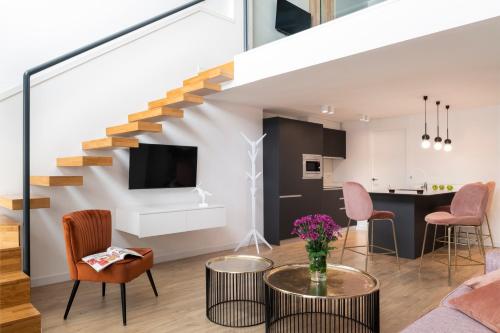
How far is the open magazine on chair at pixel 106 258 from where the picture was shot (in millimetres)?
2979

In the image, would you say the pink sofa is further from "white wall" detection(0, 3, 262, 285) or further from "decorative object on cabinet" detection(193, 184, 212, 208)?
"white wall" detection(0, 3, 262, 285)

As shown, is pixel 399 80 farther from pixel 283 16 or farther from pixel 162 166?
pixel 162 166

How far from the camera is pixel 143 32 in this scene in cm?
474

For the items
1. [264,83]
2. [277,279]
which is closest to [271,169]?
[264,83]

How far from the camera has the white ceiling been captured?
324 cm

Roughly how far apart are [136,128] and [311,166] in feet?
11.6

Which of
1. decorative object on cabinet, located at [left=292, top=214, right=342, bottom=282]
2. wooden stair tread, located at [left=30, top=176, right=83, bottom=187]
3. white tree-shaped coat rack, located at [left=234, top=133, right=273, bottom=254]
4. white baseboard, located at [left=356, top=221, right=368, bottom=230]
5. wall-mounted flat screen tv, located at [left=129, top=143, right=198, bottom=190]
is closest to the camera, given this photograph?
decorative object on cabinet, located at [left=292, top=214, right=342, bottom=282]

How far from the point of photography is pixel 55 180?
3508mm

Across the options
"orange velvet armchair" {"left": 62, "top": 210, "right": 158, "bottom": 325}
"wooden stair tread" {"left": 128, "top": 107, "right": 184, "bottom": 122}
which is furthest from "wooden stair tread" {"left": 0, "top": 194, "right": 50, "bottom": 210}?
"wooden stair tread" {"left": 128, "top": 107, "right": 184, "bottom": 122}

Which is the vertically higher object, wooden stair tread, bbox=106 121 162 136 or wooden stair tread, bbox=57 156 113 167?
wooden stair tread, bbox=106 121 162 136

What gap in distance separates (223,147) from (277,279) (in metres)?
3.24

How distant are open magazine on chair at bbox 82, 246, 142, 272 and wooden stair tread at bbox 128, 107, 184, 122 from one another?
1562mm

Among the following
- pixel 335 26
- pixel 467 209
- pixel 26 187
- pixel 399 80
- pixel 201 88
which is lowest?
→ pixel 467 209

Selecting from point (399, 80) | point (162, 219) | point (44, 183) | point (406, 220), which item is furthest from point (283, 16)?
point (44, 183)
